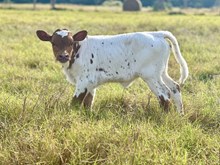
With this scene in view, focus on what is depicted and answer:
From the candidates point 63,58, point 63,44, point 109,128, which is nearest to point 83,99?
point 63,58

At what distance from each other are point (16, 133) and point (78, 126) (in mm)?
602

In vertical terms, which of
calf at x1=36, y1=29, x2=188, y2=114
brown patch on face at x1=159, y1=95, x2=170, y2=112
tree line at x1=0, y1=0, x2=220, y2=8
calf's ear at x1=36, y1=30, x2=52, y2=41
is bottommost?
tree line at x1=0, y1=0, x2=220, y2=8

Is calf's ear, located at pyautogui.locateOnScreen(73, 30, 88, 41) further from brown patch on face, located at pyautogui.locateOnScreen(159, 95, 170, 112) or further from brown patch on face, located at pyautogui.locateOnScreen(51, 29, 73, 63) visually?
brown patch on face, located at pyautogui.locateOnScreen(159, 95, 170, 112)

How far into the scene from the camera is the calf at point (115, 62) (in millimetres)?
5473

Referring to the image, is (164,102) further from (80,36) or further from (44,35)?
(44,35)

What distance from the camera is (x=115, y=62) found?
557 centimetres

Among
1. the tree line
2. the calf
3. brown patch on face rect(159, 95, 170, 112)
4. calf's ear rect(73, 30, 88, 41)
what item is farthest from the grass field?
the tree line

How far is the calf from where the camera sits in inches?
215

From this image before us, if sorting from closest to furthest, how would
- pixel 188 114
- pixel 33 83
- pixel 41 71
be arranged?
pixel 188 114
pixel 33 83
pixel 41 71

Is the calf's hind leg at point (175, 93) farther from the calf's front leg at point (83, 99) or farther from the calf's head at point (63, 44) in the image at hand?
the calf's head at point (63, 44)

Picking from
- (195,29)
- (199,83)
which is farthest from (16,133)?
(195,29)

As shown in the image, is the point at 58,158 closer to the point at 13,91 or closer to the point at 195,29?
the point at 13,91

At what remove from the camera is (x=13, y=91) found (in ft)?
21.7

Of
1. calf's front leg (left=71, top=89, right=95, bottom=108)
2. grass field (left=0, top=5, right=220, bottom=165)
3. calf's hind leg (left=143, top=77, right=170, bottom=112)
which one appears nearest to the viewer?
grass field (left=0, top=5, right=220, bottom=165)
